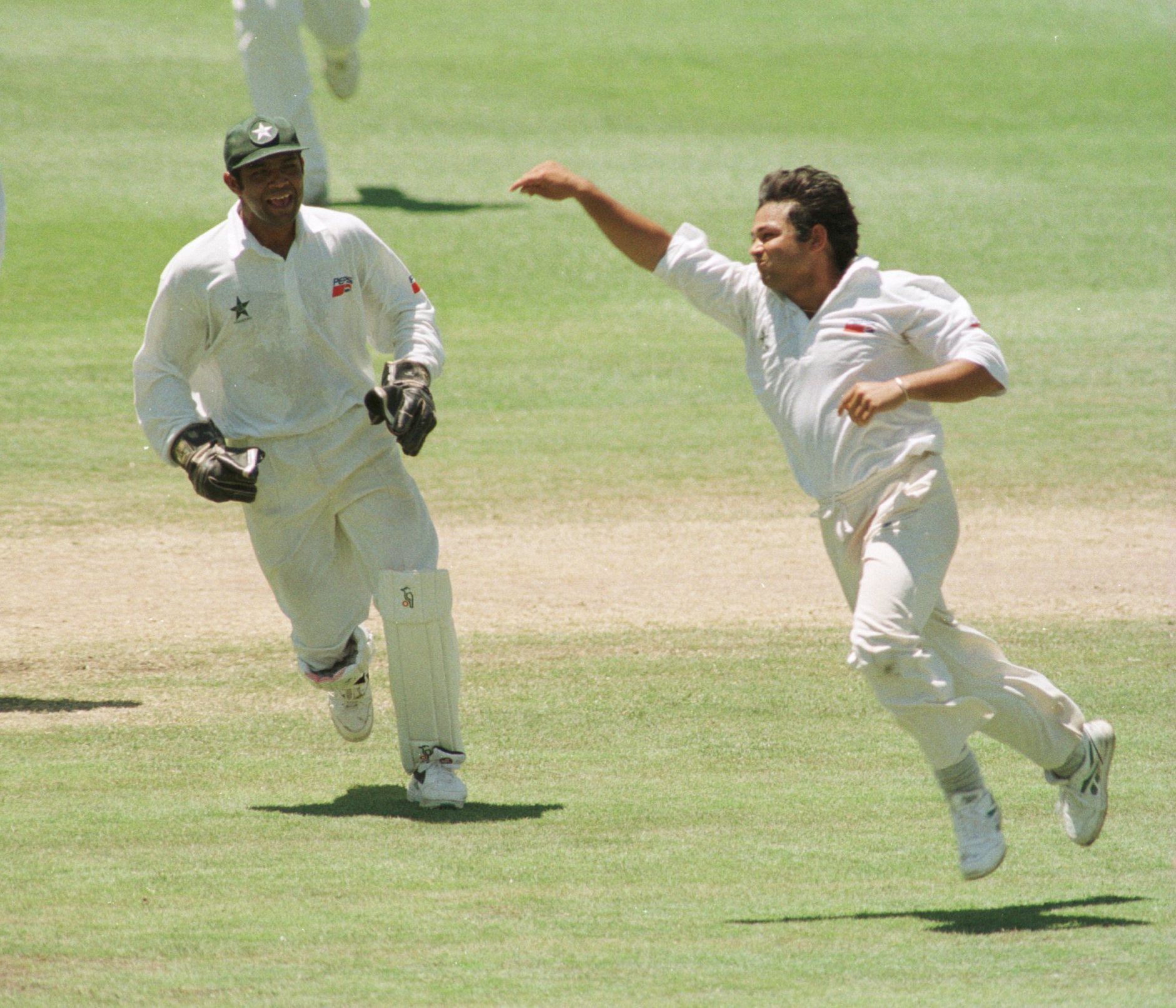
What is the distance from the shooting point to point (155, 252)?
60.2 feet

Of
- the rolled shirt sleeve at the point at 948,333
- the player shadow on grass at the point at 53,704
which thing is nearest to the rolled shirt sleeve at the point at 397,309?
the rolled shirt sleeve at the point at 948,333

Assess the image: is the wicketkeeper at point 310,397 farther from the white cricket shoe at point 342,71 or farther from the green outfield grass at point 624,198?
the white cricket shoe at point 342,71

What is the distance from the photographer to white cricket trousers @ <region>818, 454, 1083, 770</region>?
509cm

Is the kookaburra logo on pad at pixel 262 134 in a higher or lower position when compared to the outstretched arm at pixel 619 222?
higher

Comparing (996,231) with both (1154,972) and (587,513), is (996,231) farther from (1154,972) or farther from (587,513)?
(1154,972)

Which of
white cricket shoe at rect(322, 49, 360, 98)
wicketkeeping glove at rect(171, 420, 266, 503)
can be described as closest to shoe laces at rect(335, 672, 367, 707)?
wicketkeeping glove at rect(171, 420, 266, 503)

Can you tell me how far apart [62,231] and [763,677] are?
1310 cm

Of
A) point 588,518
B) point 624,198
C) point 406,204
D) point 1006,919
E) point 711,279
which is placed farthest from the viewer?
point 406,204

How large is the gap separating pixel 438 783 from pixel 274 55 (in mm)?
13576

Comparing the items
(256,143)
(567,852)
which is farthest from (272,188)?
(567,852)

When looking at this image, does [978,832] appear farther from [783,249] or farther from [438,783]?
[438,783]

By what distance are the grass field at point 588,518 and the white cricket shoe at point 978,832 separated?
126mm

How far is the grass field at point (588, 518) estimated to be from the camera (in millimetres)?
4785

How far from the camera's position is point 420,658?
6.29 meters
